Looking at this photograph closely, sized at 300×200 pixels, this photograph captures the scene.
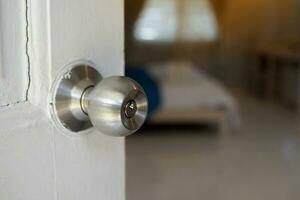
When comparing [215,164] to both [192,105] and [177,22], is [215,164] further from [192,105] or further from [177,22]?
[177,22]

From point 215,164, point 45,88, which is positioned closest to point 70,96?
point 45,88

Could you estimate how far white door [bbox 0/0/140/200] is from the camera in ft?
1.19

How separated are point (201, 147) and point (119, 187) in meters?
3.51

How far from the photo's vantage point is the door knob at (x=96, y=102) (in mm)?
373

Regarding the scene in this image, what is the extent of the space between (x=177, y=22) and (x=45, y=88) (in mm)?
6793

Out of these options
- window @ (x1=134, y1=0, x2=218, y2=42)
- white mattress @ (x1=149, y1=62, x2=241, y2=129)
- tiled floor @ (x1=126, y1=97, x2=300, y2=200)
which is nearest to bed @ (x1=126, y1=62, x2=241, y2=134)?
white mattress @ (x1=149, y1=62, x2=241, y2=129)

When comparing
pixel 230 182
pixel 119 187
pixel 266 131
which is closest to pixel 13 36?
pixel 119 187

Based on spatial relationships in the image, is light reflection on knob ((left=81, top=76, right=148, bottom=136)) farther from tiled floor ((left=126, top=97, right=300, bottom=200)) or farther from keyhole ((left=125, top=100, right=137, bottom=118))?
tiled floor ((left=126, top=97, right=300, bottom=200))

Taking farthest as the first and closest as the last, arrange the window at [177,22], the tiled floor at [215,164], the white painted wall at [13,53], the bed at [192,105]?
the window at [177,22], the bed at [192,105], the tiled floor at [215,164], the white painted wall at [13,53]

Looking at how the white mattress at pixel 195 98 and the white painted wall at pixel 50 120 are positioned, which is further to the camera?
the white mattress at pixel 195 98

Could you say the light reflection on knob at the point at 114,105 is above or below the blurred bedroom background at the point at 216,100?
above

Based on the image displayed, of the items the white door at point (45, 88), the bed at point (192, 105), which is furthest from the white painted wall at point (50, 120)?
the bed at point (192, 105)

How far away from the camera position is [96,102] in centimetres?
38

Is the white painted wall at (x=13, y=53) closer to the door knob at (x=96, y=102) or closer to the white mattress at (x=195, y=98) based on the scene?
the door knob at (x=96, y=102)
